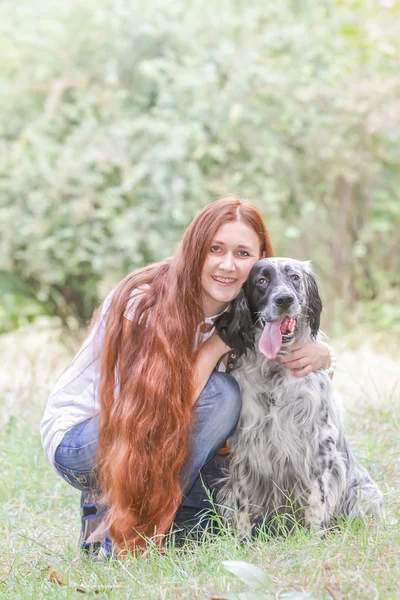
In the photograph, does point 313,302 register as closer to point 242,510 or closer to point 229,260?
point 229,260

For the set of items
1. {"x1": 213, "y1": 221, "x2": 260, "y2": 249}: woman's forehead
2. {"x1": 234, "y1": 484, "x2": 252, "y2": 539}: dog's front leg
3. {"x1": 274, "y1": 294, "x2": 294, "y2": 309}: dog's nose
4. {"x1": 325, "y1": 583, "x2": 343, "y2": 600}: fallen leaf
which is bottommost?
{"x1": 234, "y1": 484, "x2": 252, "y2": 539}: dog's front leg

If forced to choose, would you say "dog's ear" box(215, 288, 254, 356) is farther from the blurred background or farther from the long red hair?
the blurred background

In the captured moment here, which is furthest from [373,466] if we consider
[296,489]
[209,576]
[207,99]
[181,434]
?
[207,99]

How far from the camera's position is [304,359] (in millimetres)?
3275

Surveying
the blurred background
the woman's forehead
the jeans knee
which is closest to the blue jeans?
the jeans knee

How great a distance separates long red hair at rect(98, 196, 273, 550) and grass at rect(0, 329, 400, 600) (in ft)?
0.62

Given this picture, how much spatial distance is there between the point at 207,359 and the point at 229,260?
15.2 inches

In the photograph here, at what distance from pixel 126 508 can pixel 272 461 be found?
567 mm

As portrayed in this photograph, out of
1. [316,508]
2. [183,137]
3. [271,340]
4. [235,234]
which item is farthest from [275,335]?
[183,137]

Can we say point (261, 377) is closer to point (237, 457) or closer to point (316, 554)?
point (237, 457)

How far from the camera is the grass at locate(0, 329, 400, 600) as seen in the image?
253 centimetres

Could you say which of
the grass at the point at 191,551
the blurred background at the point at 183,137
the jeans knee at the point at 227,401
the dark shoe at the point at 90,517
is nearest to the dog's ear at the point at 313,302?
the jeans knee at the point at 227,401

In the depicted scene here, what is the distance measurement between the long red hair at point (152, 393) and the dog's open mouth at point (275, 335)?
Result: 26 cm

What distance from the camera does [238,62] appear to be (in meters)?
7.75
